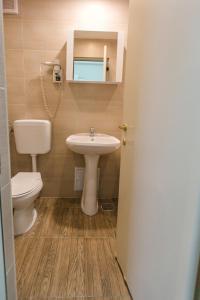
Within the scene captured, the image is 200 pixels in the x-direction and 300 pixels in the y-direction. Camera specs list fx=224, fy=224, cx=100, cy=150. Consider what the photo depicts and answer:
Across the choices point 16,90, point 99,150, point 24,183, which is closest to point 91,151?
point 99,150

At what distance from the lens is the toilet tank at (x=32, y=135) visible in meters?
2.39

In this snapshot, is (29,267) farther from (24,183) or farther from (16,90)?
(16,90)

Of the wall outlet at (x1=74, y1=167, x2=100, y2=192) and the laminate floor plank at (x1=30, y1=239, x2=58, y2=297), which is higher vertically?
the wall outlet at (x1=74, y1=167, x2=100, y2=192)

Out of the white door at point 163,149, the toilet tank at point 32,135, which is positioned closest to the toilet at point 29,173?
the toilet tank at point 32,135

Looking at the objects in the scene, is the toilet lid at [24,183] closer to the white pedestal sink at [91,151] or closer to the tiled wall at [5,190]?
the white pedestal sink at [91,151]

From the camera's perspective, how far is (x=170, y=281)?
0.89 meters

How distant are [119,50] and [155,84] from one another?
1.44m

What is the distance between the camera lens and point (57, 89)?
8.14 ft

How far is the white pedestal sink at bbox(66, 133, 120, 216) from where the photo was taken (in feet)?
6.87

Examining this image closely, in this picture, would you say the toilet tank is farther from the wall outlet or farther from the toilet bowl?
the wall outlet

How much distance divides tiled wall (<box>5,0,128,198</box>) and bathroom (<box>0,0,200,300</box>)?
11 mm

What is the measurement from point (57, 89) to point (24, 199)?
124cm

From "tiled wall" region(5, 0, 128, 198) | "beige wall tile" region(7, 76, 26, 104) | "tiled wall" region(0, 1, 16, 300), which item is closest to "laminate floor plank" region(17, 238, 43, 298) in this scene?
"tiled wall" region(0, 1, 16, 300)

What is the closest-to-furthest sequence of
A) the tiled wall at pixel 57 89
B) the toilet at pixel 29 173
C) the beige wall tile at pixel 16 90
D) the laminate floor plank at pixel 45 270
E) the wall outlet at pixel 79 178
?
1. the laminate floor plank at pixel 45 270
2. the toilet at pixel 29 173
3. the tiled wall at pixel 57 89
4. the beige wall tile at pixel 16 90
5. the wall outlet at pixel 79 178
